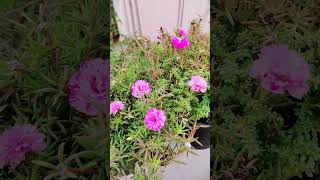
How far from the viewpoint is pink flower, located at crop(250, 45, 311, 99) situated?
51.4 inches

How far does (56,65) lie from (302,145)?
726 mm

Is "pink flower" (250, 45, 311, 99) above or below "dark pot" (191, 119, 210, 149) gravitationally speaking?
above

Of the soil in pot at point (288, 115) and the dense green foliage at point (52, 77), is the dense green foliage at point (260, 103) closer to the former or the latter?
the soil in pot at point (288, 115)

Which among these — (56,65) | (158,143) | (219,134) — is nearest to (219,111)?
(219,134)

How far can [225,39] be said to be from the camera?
1.50 m

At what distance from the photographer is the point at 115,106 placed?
55.7 inches

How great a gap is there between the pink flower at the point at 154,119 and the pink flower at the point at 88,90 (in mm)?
138

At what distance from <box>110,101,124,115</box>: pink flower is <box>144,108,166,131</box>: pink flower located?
0.08 m

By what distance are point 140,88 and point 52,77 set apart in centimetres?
26

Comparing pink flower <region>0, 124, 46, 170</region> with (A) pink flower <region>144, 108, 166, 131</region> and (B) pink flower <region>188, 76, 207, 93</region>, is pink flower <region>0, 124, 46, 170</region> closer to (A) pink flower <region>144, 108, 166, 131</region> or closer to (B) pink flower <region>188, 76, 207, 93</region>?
(A) pink flower <region>144, 108, 166, 131</region>

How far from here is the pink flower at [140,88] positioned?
1.42 m

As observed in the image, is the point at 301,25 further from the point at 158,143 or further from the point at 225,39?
the point at 158,143

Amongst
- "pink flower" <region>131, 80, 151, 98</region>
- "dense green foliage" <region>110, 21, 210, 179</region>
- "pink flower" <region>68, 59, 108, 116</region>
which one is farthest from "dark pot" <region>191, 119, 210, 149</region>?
"pink flower" <region>68, 59, 108, 116</region>

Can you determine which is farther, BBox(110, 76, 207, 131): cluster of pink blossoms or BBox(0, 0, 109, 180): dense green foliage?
BBox(110, 76, 207, 131): cluster of pink blossoms
